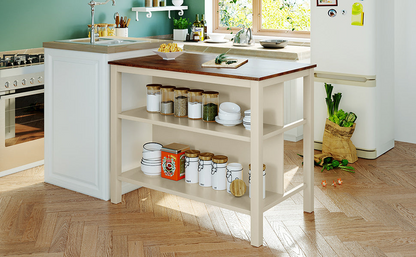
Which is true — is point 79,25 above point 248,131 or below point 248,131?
above

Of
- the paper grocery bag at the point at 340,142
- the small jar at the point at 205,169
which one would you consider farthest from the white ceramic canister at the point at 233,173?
the paper grocery bag at the point at 340,142

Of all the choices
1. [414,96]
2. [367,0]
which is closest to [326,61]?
[367,0]

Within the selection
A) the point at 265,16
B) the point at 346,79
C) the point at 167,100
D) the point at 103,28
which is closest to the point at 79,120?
the point at 167,100

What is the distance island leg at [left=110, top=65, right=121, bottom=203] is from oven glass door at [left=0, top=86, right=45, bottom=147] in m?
1.04

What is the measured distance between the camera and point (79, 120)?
3.59m

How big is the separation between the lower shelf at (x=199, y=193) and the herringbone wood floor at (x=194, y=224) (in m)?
0.19

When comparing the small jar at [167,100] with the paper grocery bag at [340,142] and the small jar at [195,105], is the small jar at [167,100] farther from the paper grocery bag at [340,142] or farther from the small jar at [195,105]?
the paper grocery bag at [340,142]

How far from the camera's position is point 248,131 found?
2.93m

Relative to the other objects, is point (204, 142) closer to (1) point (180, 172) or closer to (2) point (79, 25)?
(1) point (180, 172)

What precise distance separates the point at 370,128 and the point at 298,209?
1.53 m

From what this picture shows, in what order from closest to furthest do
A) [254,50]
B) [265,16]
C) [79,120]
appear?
[79,120] < [254,50] < [265,16]

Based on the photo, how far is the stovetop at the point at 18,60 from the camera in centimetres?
396

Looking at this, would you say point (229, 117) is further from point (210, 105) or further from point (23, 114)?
point (23, 114)

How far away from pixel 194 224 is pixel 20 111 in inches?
71.8
